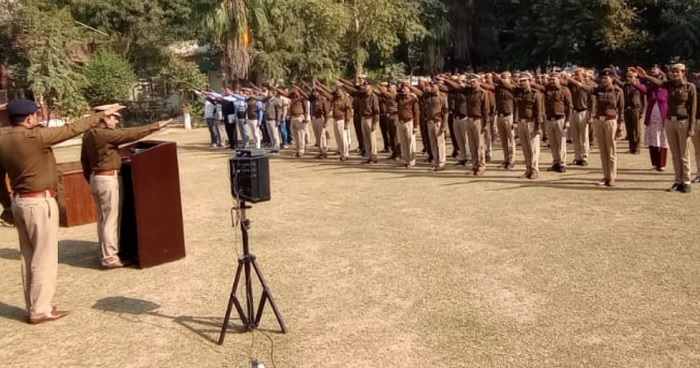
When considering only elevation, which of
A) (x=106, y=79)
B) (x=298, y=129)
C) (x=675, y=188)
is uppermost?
(x=106, y=79)

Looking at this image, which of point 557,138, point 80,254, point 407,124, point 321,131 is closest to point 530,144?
point 557,138

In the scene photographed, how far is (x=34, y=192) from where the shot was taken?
636 centimetres

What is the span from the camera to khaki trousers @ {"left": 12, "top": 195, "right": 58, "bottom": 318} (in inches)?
251

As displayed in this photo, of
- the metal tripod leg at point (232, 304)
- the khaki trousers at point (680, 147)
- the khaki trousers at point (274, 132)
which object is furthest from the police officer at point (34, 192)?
the khaki trousers at point (274, 132)

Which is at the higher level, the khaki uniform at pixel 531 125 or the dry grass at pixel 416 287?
the khaki uniform at pixel 531 125

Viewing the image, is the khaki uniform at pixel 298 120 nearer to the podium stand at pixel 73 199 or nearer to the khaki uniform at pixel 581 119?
the khaki uniform at pixel 581 119

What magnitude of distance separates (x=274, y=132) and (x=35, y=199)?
13.6 metres

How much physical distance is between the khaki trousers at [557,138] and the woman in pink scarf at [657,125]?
165 centimetres

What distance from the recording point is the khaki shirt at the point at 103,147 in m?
7.68

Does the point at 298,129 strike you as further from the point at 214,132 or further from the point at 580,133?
the point at 580,133

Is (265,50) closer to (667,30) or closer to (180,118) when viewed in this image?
(180,118)

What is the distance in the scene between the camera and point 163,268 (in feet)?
26.5

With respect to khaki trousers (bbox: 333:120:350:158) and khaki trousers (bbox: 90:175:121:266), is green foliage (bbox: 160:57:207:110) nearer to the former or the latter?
khaki trousers (bbox: 333:120:350:158)

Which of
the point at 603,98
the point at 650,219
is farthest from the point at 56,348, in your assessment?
the point at 603,98
